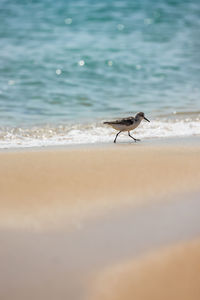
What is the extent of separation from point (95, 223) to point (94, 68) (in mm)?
10252

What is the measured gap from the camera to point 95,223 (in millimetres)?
3979

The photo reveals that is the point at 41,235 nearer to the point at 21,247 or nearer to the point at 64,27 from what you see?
the point at 21,247

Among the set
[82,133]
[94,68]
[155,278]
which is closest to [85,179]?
[155,278]

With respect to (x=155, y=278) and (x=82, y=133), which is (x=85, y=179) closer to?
(x=155, y=278)

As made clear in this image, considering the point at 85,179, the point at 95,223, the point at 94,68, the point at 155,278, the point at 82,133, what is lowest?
the point at 155,278

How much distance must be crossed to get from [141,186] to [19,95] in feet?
22.8

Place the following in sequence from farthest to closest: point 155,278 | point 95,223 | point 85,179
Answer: point 85,179
point 95,223
point 155,278

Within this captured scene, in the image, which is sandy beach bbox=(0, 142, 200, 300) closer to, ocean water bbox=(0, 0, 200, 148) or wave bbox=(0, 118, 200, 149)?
wave bbox=(0, 118, 200, 149)

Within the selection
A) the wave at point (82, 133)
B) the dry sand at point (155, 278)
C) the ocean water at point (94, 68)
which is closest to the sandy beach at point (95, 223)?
the dry sand at point (155, 278)

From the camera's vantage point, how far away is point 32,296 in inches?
119

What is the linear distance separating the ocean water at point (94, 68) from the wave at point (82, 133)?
16mm

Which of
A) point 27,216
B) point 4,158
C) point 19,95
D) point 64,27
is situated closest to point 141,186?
point 27,216

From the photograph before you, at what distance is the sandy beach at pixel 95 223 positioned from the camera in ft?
10.5

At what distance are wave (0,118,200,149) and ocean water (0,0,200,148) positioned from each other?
0.05 ft
